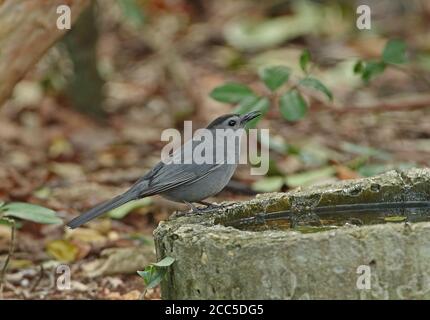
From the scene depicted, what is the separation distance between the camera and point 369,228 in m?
3.68

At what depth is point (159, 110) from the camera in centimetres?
993

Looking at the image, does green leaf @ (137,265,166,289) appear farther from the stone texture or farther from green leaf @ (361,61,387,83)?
green leaf @ (361,61,387,83)

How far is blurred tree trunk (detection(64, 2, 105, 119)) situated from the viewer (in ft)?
30.0

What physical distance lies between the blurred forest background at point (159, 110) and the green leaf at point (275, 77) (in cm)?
27

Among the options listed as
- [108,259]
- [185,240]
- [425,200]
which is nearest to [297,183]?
[108,259]

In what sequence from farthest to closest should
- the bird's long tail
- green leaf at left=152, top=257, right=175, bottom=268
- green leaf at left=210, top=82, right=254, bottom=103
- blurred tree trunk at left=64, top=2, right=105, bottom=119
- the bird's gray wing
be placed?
blurred tree trunk at left=64, top=2, right=105, bottom=119
green leaf at left=210, top=82, right=254, bottom=103
the bird's gray wing
the bird's long tail
green leaf at left=152, top=257, right=175, bottom=268

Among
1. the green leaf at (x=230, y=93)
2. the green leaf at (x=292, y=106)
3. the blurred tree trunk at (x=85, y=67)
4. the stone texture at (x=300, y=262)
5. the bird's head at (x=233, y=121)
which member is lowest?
the stone texture at (x=300, y=262)

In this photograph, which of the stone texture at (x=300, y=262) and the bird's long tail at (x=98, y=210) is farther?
the bird's long tail at (x=98, y=210)

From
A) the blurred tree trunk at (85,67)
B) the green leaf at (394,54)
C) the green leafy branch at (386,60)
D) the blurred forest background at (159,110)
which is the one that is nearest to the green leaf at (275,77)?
the blurred forest background at (159,110)

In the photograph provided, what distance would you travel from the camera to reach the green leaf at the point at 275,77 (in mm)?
6055

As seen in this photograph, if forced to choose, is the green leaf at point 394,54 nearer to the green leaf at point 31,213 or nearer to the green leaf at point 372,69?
the green leaf at point 372,69

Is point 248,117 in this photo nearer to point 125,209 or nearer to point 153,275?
point 153,275

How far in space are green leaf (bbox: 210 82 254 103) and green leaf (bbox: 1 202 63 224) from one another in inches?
67.0

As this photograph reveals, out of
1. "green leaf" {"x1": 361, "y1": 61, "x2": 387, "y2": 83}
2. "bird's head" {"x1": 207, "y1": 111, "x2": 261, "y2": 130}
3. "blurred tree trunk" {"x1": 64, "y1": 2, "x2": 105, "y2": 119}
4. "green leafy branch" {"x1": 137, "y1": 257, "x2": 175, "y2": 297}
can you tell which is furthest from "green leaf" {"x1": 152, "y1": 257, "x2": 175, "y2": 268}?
"blurred tree trunk" {"x1": 64, "y1": 2, "x2": 105, "y2": 119}
